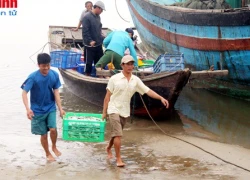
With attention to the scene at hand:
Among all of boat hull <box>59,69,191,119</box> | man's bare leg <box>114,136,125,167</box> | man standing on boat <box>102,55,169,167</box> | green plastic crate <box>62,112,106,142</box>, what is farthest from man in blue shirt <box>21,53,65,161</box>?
boat hull <box>59,69,191,119</box>

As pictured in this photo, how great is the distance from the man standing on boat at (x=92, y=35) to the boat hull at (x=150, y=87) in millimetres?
490

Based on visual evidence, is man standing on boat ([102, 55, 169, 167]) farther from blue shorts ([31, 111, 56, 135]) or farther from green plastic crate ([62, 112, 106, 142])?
blue shorts ([31, 111, 56, 135])

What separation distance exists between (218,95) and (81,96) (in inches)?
146

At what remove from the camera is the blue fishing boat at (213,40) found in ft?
35.0

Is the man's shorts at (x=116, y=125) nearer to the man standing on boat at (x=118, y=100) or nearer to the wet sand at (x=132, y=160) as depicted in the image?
the man standing on boat at (x=118, y=100)

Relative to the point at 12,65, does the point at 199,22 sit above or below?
above

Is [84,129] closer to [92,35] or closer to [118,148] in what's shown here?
[118,148]

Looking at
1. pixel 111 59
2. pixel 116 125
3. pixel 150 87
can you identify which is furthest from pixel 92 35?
pixel 116 125

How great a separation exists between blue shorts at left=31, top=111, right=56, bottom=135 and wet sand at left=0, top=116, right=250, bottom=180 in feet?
1.48

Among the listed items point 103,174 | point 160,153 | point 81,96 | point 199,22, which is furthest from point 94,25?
point 103,174

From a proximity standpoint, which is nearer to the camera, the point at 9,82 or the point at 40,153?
the point at 40,153

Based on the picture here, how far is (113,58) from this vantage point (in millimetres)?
9078

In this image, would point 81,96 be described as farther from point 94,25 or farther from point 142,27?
point 142,27

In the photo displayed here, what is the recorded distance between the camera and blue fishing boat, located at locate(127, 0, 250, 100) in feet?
35.0
